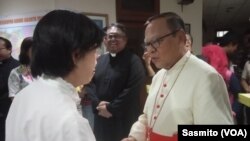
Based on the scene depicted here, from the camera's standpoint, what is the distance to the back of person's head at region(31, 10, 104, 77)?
0.92 meters

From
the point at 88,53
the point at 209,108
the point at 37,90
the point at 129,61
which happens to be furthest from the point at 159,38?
the point at 129,61

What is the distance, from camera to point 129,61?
9.59ft

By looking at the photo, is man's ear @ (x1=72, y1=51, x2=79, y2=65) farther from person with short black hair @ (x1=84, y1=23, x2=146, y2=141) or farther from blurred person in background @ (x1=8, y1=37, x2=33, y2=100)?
blurred person in background @ (x1=8, y1=37, x2=33, y2=100)

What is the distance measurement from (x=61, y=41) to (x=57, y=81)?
0.38 ft

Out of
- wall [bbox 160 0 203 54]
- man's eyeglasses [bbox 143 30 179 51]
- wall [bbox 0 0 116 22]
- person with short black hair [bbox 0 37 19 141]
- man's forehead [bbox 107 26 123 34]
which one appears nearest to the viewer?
man's eyeglasses [bbox 143 30 179 51]

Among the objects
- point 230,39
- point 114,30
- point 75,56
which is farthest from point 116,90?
point 75,56

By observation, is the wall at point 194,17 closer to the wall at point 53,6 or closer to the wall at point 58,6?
the wall at point 58,6

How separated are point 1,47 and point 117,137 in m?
1.65

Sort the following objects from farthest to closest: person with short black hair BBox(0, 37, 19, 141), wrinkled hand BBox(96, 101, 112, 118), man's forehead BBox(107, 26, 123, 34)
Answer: person with short black hair BBox(0, 37, 19, 141)
man's forehead BBox(107, 26, 123, 34)
wrinkled hand BBox(96, 101, 112, 118)

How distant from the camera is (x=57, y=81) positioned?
94 cm

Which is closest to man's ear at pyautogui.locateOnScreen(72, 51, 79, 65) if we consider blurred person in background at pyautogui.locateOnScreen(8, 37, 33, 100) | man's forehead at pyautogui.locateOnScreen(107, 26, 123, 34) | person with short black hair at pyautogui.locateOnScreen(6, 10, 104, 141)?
person with short black hair at pyautogui.locateOnScreen(6, 10, 104, 141)

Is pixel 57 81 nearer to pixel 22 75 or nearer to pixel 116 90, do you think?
pixel 116 90

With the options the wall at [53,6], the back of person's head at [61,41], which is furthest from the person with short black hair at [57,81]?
the wall at [53,6]

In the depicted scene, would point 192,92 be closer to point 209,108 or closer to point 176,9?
point 209,108
